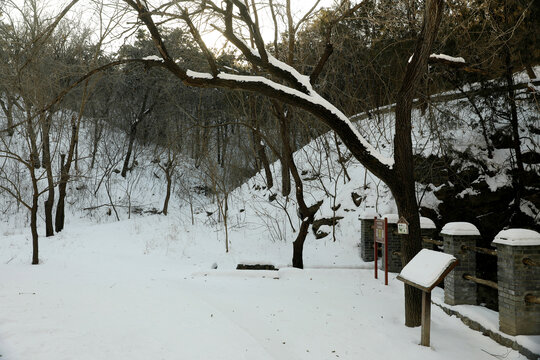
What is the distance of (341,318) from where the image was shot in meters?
5.92

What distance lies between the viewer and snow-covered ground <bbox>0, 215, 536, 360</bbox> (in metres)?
4.59

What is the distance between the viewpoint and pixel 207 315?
5969mm

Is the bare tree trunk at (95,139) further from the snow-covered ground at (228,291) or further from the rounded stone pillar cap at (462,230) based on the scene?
the rounded stone pillar cap at (462,230)

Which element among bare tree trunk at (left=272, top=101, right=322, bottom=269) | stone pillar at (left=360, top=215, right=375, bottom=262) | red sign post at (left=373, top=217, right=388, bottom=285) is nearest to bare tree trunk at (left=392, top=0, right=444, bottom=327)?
red sign post at (left=373, top=217, right=388, bottom=285)

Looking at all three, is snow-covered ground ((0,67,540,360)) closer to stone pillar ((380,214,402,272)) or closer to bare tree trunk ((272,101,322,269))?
bare tree trunk ((272,101,322,269))

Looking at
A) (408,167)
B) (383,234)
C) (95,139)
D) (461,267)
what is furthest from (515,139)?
(95,139)

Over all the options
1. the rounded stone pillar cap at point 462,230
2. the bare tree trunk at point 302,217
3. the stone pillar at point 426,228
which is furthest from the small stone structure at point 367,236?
the rounded stone pillar cap at point 462,230

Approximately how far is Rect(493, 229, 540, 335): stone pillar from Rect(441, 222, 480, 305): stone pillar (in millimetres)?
1284

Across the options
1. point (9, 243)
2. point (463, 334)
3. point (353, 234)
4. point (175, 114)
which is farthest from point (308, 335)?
point (175, 114)

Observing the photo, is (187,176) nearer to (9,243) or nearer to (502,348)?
(9,243)

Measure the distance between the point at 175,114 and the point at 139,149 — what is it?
3714 millimetres

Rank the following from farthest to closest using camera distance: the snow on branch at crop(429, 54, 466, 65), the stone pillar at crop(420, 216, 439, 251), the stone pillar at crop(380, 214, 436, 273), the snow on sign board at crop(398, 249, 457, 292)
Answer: the stone pillar at crop(380, 214, 436, 273) < the stone pillar at crop(420, 216, 439, 251) < the snow on branch at crop(429, 54, 466, 65) < the snow on sign board at crop(398, 249, 457, 292)

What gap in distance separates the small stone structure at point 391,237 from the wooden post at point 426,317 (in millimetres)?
2268

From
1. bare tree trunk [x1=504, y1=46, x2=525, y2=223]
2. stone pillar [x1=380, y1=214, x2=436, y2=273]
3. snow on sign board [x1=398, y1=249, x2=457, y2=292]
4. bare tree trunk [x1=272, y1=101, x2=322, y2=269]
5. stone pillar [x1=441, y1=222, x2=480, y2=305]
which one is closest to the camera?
snow on sign board [x1=398, y1=249, x2=457, y2=292]
